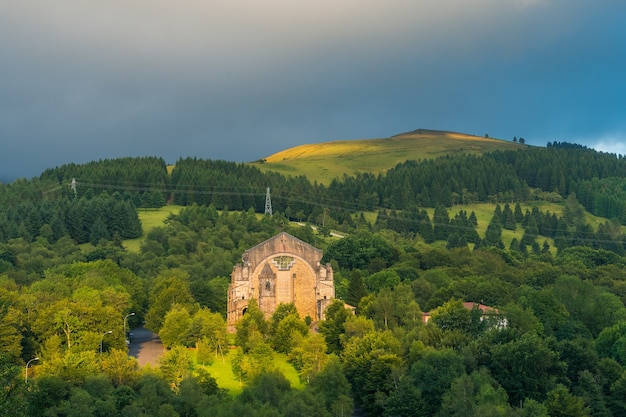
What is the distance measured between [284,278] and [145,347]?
1956 centimetres

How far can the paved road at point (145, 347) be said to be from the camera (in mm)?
96769

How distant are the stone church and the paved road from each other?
34.4ft

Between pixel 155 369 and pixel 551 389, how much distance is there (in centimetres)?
3484

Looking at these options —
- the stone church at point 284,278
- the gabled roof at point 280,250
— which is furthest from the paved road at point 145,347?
the gabled roof at point 280,250

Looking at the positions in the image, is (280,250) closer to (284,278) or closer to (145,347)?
(284,278)

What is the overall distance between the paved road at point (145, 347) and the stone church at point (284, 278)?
10.5 meters

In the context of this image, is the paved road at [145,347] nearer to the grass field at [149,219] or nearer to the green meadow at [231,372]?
the green meadow at [231,372]

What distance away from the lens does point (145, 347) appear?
104562 mm

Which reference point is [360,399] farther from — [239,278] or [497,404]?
[239,278]

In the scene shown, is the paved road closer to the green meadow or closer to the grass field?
the green meadow

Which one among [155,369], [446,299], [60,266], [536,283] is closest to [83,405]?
[155,369]

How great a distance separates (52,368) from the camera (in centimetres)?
7862

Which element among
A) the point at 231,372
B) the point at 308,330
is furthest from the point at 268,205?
the point at 231,372

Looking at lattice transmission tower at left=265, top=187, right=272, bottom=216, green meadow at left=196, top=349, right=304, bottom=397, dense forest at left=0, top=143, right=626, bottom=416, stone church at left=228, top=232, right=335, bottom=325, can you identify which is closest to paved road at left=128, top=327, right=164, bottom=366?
dense forest at left=0, top=143, right=626, bottom=416
